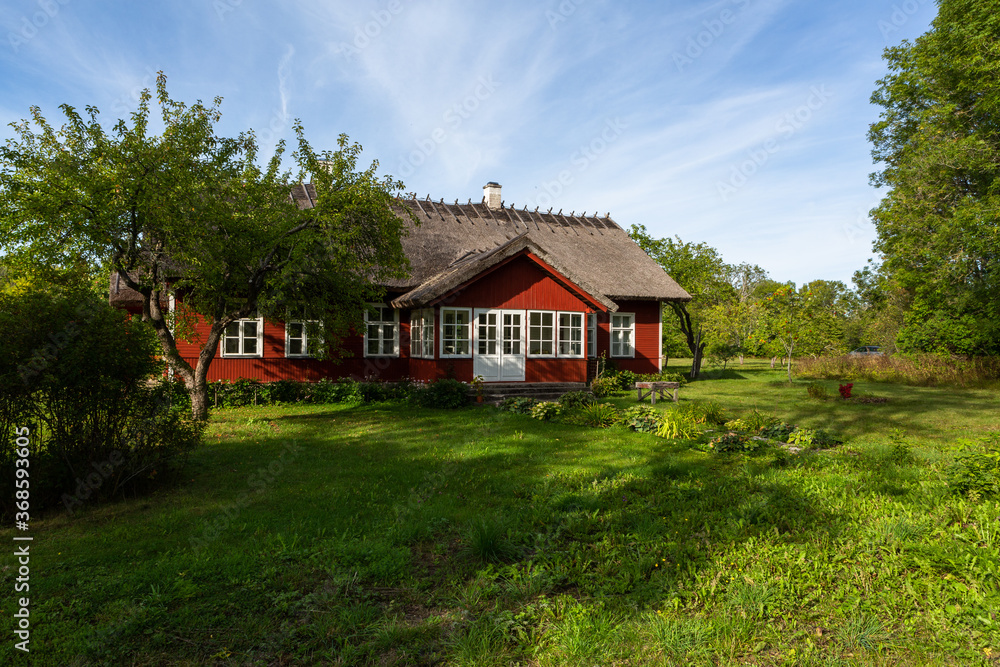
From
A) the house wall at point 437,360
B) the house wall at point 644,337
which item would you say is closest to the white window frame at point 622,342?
the house wall at point 644,337

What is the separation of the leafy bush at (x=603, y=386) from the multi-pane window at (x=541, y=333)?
173 cm

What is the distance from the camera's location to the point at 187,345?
1600 cm

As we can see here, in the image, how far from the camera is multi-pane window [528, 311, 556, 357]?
1725 centimetres

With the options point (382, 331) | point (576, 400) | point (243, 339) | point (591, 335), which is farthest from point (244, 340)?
point (591, 335)

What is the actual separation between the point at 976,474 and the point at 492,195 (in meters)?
A: 21.8

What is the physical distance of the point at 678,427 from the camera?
9945 millimetres

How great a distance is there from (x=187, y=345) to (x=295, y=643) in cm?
1488

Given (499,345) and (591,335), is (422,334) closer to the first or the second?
(499,345)

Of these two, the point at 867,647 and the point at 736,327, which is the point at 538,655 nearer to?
the point at 867,647

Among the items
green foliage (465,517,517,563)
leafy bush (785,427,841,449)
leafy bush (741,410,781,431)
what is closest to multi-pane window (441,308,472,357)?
leafy bush (741,410,781,431)

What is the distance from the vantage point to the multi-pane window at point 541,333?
17.2 m

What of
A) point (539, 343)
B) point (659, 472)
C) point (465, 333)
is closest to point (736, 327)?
point (539, 343)

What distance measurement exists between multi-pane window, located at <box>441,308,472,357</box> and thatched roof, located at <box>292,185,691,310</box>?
146cm

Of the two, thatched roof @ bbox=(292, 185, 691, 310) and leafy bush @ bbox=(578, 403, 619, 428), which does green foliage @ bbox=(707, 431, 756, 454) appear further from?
thatched roof @ bbox=(292, 185, 691, 310)
